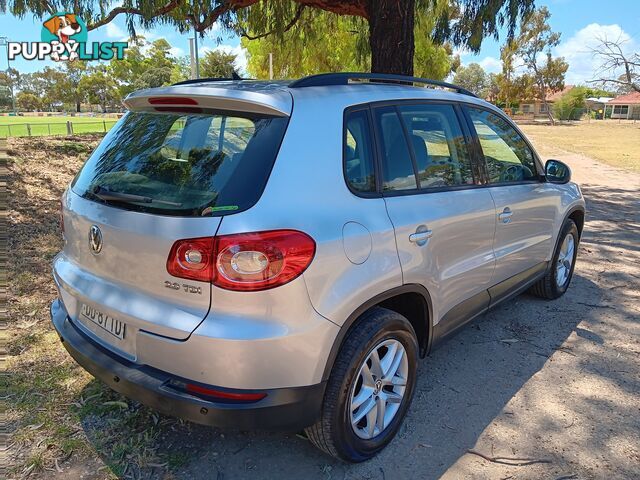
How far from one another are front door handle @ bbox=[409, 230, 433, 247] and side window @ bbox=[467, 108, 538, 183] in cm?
104

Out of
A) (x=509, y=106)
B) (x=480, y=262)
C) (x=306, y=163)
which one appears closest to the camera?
(x=306, y=163)

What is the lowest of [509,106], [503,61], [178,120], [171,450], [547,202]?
[171,450]

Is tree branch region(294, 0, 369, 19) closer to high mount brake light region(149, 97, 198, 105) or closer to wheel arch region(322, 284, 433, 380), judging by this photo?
high mount brake light region(149, 97, 198, 105)

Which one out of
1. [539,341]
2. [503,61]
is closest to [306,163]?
[539,341]

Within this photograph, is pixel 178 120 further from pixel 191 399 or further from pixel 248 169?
pixel 191 399

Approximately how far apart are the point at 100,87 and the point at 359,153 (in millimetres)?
84934

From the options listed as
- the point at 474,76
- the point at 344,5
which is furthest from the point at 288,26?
the point at 474,76

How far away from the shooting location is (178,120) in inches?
103

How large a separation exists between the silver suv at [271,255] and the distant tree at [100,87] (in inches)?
2978

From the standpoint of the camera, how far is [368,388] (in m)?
2.58

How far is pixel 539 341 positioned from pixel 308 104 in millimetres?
2810

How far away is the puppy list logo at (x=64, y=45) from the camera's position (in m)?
8.51

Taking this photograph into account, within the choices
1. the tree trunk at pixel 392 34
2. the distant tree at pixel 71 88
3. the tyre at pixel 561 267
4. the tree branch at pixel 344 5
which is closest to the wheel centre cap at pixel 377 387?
the tyre at pixel 561 267

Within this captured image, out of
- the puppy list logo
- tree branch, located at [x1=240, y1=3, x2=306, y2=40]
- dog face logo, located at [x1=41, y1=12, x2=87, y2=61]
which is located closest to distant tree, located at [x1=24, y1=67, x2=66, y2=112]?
the puppy list logo
